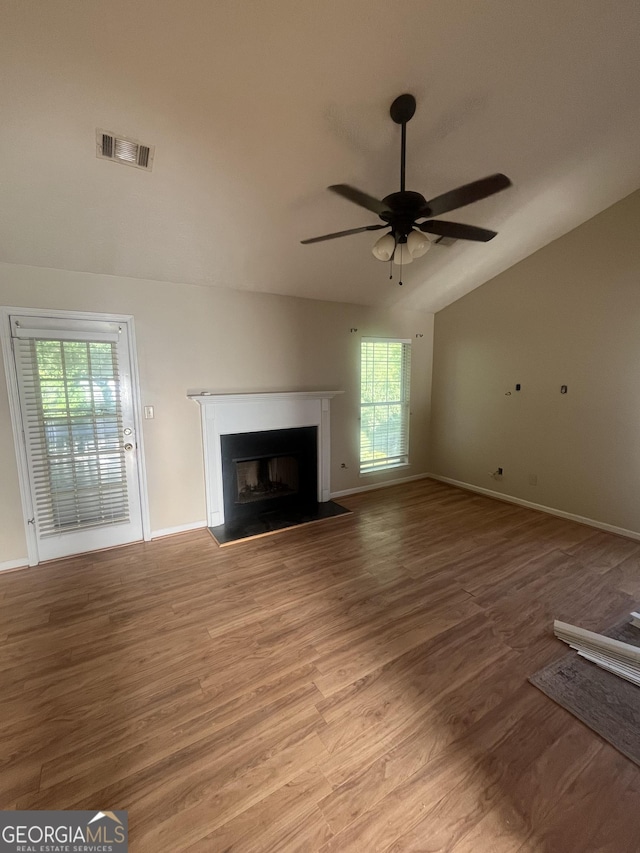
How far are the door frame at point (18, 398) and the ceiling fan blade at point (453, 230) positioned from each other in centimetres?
265

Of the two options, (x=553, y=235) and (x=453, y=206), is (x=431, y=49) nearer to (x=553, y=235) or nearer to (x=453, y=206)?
(x=453, y=206)

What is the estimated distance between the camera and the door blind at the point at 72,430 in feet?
9.49

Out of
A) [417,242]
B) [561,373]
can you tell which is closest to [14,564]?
[417,242]

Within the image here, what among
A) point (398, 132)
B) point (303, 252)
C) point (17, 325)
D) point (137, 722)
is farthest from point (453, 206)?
point (17, 325)

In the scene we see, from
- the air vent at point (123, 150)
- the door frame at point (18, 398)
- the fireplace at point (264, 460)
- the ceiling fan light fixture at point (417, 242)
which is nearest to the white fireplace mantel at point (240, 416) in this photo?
the fireplace at point (264, 460)

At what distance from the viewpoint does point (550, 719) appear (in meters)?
1.63

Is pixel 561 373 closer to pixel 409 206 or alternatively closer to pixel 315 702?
pixel 409 206

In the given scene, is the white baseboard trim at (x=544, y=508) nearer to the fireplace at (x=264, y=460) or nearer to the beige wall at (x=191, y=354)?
the beige wall at (x=191, y=354)

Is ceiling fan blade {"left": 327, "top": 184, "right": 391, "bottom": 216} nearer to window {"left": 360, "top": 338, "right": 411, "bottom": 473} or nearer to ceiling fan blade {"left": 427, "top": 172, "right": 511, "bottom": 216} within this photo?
ceiling fan blade {"left": 427, "top": 172, "right": 511, "bottom": 216}

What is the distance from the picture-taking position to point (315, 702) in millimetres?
1722

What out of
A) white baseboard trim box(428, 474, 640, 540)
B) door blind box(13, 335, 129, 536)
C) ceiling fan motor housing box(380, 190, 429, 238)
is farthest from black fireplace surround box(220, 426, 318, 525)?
ceiling fan motor housing box(380, 190, 429, 238)

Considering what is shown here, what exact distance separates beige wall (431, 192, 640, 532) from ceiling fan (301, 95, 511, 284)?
2235 millimetres

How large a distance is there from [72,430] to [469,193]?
11.4 feet

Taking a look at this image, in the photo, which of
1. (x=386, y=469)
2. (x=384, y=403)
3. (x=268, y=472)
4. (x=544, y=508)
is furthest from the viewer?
(x=386, y=469)
